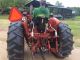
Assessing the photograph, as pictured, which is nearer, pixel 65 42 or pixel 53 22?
pixel 65 42

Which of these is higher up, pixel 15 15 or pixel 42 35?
pixel 15 15

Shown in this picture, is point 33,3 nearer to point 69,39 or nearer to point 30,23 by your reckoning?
point 30,23

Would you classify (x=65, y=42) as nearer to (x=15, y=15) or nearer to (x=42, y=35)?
(x=42, y=35)

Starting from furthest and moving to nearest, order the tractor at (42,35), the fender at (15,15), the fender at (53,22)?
the fender at (15,15) < the fender at (53,22) < the tractor at (42,35)

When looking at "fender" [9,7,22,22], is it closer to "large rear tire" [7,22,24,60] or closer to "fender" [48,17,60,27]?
"fender" [48,17,60,27]

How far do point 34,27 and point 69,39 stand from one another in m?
1.07

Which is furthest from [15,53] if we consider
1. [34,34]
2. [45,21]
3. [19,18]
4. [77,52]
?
[77,52]

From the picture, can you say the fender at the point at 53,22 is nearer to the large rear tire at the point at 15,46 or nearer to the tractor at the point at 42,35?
the tractor at the point at 42,35

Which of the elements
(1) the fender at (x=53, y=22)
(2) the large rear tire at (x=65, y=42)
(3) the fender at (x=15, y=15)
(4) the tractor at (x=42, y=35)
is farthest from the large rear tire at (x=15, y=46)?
(3) the fender at (x=15, y=15)

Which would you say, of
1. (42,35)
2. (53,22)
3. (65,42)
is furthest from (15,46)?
(53,22)

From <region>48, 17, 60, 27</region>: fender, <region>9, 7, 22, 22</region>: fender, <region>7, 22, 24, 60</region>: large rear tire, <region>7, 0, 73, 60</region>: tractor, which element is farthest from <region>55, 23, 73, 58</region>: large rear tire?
<region>9, 7, 22, 22</region>: fender

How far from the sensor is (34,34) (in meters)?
7.59

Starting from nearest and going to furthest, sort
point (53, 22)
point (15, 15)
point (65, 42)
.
A: point (65, 42) < point (53, 22) < point (15, 15)

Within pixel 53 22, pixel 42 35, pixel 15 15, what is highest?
pixel 15 15
